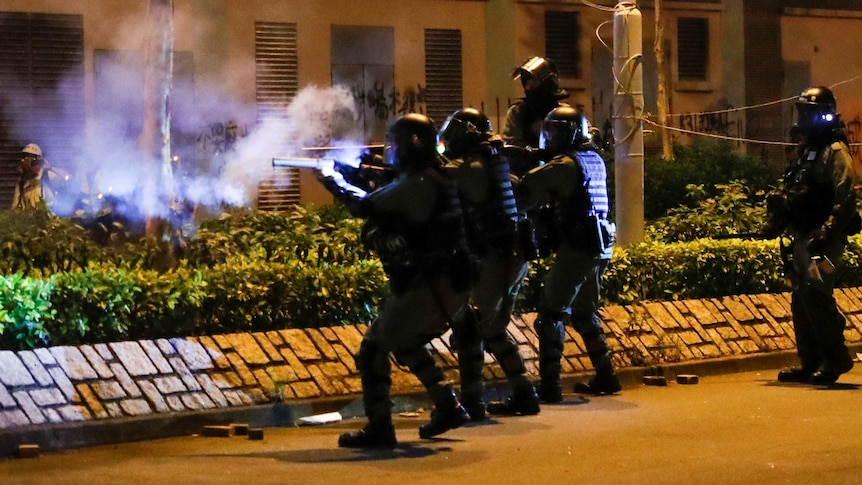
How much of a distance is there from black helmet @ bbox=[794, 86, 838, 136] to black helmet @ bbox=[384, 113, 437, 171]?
3.89m

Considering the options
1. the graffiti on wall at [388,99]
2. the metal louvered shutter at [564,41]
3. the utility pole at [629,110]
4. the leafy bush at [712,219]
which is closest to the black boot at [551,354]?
the utility pole at [629,110]

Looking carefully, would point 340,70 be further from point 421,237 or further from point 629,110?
point 421,237

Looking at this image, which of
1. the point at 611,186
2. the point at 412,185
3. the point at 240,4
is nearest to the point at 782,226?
the point at 412,185

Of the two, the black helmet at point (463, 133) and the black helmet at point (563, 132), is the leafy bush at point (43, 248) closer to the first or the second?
the black helmet at point (463, 133)

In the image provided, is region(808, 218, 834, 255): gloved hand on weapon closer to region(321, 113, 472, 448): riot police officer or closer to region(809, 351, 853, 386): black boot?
region(809, 351, 853, 386): black boot

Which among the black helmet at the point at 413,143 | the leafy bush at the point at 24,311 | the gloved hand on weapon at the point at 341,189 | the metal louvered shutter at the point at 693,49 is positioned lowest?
the leafy bush at the point at 24,311

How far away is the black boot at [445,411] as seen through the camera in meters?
8.09

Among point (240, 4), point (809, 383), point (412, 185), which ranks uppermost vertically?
point (240, 4)

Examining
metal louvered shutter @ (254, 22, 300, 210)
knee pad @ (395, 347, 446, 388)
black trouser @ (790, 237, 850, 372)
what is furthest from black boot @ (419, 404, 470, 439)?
metal louvered shutter @ (254, 22, 300, 210)

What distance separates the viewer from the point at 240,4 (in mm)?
22578

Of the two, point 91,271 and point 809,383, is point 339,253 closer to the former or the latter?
point 91,271

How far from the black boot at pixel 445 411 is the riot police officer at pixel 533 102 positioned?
Answer: 2541 mm

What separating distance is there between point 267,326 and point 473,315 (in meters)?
2.15

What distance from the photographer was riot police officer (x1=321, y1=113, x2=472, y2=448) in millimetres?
7906
